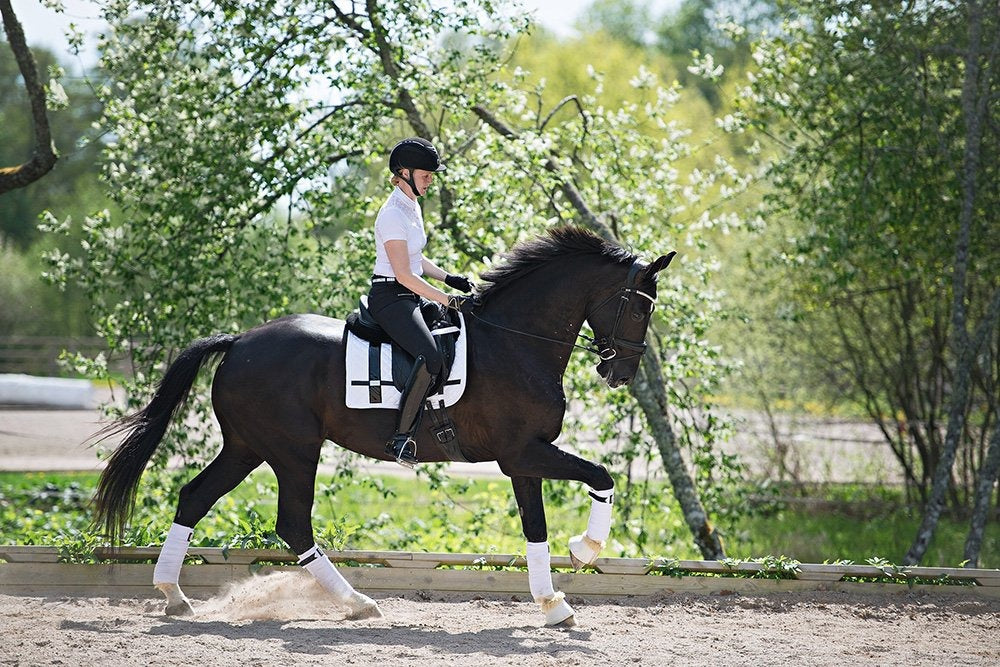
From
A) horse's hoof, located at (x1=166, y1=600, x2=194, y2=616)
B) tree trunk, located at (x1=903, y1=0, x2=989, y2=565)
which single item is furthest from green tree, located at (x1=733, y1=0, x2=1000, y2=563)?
horse's hoof, located at (x1=166, y1=600, x2=194, y2=616)

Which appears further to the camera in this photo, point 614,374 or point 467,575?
point 467,575

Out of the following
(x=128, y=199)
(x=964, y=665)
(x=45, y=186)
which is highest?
(x=45, y=186)

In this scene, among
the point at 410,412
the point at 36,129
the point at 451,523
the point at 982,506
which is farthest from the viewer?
the point at 451,523

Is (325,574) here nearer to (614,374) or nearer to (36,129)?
(614,374)

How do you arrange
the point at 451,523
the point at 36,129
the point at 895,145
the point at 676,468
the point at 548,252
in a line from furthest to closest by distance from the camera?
the point at 895,145 < the point at 451,523 < the point at 676,468 < the point at 36,129 < the point at 548,252

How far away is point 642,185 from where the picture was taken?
9414 mm

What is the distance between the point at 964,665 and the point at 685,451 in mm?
6988

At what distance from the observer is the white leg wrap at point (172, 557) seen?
18.8ft

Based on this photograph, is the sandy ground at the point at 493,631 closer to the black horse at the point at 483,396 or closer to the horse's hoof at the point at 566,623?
the horse's hoof at the point at 566,623

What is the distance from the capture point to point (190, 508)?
232 inches

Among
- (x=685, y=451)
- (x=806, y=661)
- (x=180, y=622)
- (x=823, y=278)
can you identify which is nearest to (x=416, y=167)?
(x=180, y=622)

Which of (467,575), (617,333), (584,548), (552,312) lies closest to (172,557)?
(467,575)

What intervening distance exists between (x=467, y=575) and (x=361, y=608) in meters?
0.94

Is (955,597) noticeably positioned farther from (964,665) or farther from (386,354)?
(386,354)
